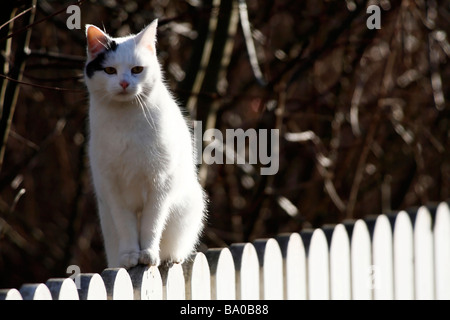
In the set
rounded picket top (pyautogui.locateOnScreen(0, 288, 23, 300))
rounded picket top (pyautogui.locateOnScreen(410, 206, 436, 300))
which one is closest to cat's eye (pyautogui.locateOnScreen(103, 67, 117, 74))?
rounded picket top (pyautogui.locateOnScreen(0, 288, 23, 300))

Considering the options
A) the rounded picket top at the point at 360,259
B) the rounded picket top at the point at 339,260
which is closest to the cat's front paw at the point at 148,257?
the rounded picket top at the point at 339,260

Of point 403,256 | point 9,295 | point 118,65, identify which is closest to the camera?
point 9,295

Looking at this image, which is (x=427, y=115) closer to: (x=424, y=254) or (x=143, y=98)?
(x=424, y=254)

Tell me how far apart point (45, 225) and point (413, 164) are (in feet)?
9.02

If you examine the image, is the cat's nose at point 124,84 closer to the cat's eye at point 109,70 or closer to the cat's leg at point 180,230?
the cat's eye at point 109,70

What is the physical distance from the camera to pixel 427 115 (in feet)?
17.4

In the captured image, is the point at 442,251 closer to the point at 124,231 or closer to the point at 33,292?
the point at 124,231

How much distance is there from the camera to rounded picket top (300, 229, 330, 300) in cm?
264

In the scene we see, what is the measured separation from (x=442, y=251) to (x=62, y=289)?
235 centimetres

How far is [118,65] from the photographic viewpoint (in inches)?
91.0

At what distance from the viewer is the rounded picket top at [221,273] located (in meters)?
2.26

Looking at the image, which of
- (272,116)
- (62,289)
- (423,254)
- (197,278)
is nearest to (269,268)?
(197,278)

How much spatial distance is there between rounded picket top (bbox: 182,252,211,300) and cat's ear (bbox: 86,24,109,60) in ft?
2.32

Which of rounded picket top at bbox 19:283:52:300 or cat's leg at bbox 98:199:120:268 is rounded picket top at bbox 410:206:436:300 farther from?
rounded picket top at bbox 19:283:52:300
